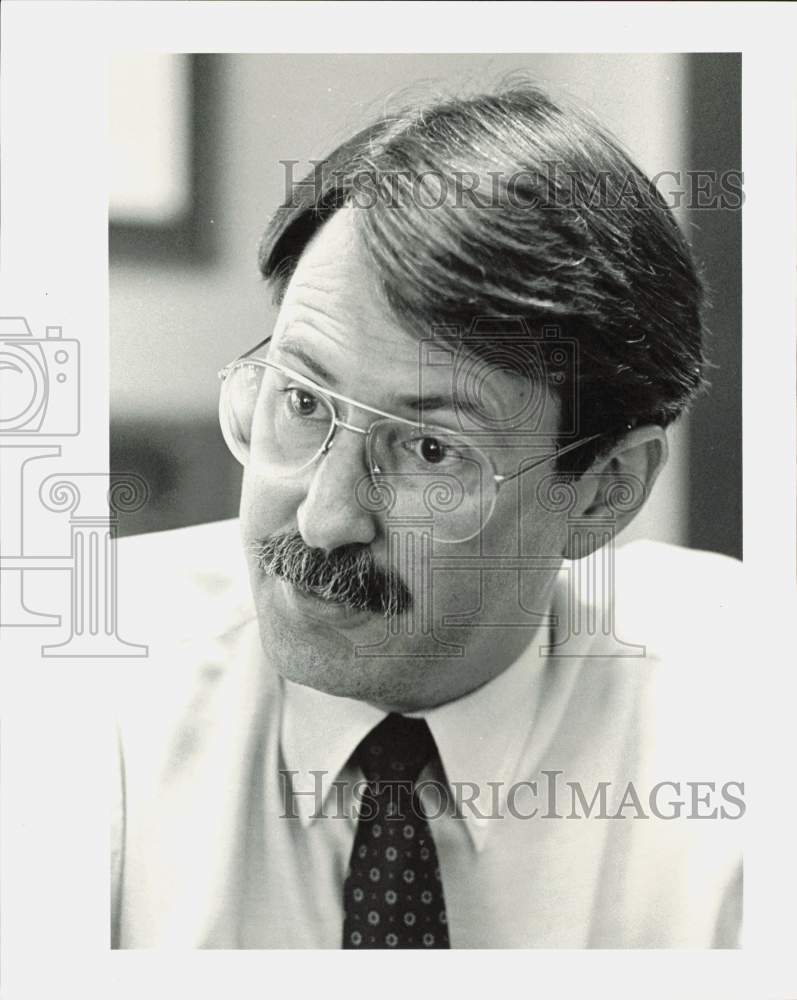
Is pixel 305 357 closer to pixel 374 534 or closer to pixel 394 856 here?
pixel 374 534

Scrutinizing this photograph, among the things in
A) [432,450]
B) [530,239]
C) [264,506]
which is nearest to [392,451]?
[432,450]

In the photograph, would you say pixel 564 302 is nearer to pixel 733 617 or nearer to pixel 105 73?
→ pixel 733 617

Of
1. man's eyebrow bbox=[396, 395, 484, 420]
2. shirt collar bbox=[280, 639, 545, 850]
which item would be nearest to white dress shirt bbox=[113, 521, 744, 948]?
shirt collar bbox=[280, 639, 545, 850]

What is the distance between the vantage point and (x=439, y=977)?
1.15 meters

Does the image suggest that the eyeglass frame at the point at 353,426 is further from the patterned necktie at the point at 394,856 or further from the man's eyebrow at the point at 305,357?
the patterned necktie at the point at 394,856

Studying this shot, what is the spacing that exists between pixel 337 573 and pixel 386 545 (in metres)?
0.06

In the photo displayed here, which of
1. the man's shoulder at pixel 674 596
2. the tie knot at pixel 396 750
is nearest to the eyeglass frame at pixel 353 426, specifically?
the man's shoulder at pixel 674 596

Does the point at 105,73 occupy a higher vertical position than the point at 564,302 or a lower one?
higher

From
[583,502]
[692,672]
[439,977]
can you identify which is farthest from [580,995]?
[583,502]

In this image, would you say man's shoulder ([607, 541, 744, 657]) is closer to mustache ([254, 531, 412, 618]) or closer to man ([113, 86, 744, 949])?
man ([113, 86, 744, 949])

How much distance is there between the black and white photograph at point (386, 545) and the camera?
1109 mm

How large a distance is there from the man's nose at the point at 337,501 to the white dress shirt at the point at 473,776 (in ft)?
0.33

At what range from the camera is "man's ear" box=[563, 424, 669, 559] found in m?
1.11

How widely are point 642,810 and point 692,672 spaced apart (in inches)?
6.3
